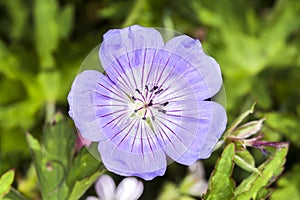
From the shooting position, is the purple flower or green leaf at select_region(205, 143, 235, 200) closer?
the purple flower

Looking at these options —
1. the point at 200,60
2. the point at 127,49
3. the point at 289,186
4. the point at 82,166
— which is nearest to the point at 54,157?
the point at 82,166

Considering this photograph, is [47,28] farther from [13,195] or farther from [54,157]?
[13,195]

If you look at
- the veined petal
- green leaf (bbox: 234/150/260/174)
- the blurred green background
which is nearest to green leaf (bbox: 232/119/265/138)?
green leaf (bbox: 234/150/260/174)

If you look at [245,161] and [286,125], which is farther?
[286,125]

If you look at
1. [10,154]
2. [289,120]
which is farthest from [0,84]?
[289,120]

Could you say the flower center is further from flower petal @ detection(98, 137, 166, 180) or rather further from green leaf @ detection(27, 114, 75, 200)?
green leaf @ detection(27, 114, 75, 200)

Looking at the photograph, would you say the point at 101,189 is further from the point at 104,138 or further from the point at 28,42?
the point at 28,42

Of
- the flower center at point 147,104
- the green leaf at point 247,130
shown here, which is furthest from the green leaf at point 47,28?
the green leaf at point 247,130
